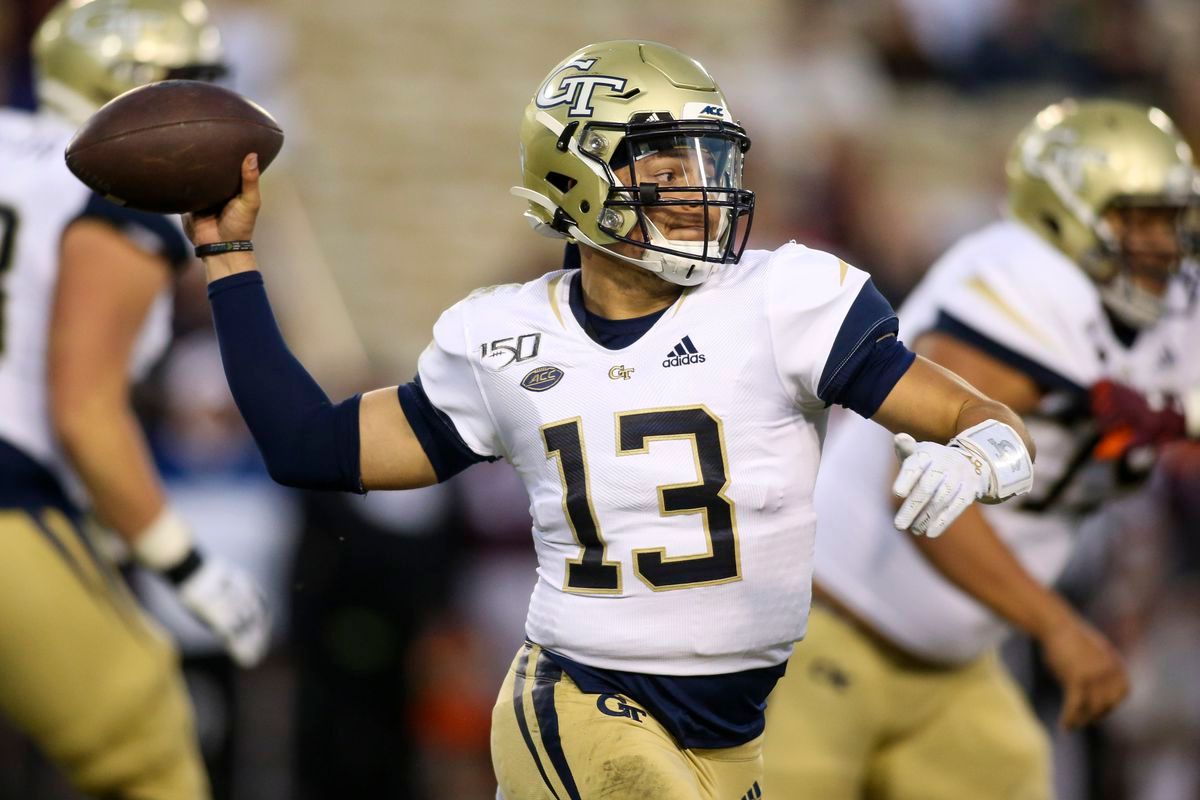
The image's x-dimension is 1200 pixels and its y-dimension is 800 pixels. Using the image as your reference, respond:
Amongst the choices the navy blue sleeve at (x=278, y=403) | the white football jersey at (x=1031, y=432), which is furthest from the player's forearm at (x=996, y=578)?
the navy blue sleeve at (x=278, y=403)

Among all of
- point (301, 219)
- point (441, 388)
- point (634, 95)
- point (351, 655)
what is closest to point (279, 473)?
point (441, 388)

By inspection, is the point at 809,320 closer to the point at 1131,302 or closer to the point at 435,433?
the point at 435,433

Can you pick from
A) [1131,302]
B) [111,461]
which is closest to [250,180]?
[111,461]

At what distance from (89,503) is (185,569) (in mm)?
331

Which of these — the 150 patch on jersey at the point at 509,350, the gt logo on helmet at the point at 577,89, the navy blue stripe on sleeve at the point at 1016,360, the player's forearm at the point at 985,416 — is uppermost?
the gt logo on helmet at the point at 577,89

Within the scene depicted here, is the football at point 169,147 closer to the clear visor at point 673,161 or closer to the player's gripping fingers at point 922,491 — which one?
the clear visor at point 673,161

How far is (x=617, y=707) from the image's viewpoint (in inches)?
114

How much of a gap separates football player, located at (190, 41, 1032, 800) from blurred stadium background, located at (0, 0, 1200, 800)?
309 cm

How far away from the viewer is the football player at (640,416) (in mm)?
2869

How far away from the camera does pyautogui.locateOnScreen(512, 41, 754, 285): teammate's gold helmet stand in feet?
9.75

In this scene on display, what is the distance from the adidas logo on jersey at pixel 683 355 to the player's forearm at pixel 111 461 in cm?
168

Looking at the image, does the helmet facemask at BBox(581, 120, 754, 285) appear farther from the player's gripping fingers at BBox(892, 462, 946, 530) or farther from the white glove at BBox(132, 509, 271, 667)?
the white glove at BBox(132, 509, 271, 667)

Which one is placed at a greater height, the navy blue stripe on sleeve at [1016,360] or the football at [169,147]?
the football at [169,147]

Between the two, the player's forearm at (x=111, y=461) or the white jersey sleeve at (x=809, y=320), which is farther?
the player's forearm at (x=111, y=461)
